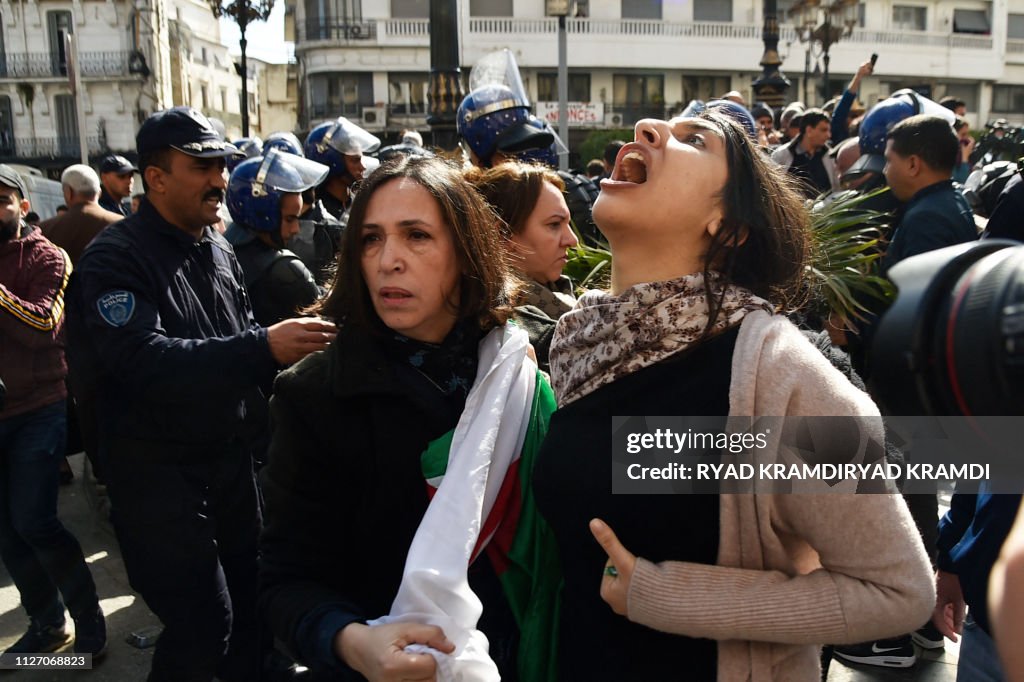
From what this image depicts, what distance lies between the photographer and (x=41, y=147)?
39.5 metres

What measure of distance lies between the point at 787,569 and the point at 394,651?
0.73 m

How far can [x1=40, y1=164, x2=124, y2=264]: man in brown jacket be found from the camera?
236 inches

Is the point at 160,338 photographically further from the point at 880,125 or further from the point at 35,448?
the point at 880,125

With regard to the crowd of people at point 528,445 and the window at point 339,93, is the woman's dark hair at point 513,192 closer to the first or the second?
the crowd of people at point 528,445

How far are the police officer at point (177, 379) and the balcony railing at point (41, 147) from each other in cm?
4041

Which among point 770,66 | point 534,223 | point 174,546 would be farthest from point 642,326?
point 770,66

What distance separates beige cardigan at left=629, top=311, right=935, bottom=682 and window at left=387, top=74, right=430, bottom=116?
38.0 meters

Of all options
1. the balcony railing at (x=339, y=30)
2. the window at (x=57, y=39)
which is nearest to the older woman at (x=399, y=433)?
the balcony railing at (x=339, y=30)

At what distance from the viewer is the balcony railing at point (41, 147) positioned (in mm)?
39219

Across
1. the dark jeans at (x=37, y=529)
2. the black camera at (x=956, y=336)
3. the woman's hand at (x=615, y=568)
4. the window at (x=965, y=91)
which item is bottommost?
the dark jeans at (x=37, y=529)

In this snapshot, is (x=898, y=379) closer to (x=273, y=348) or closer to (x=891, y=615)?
(x=891, y=615)

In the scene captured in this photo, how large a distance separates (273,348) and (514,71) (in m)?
4.26

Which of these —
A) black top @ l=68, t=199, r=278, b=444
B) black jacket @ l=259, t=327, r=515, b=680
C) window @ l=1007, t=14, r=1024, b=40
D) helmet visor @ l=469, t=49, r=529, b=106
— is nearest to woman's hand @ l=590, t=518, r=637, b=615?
black jacket @ l=259, t=327, r=515, b=680

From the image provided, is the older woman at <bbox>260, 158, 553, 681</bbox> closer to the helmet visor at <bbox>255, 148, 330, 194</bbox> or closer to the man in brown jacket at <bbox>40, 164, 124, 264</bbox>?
the helmet visor at <bbox>255, 148, 330, 194</bbox>
